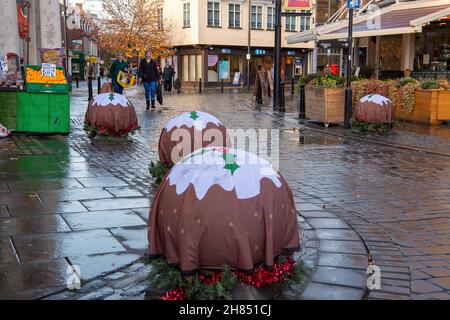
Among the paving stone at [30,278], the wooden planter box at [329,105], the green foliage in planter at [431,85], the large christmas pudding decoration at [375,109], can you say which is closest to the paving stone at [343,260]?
the paving stone at [30,278]

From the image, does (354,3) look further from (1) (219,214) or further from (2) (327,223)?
(1) (219,214)

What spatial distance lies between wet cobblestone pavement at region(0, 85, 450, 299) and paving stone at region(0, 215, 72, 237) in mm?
10

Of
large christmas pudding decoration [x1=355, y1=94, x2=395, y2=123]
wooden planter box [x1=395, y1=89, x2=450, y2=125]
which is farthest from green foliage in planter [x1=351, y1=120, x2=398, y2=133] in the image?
wooden planter box [x1=395, y1=89, x2=450, y2=125]

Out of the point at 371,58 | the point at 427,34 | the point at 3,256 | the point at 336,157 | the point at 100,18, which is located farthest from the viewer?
the point at 100,18

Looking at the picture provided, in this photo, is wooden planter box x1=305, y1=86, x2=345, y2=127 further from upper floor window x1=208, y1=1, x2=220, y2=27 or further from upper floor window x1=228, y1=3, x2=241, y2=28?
upper floor window x1=228, y1=3, x2=241, y2=28

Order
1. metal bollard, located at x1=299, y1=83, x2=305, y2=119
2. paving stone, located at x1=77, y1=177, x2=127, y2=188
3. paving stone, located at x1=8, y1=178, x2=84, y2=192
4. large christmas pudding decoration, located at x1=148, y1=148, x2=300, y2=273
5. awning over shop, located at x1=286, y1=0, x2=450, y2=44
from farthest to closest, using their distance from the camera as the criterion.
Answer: awning over shop, located at x1=286, y1=0, x2=450, y2=44
metal bollard, located at x1=299, y1=83, x2=305, y2=119
paving stone, located at x1=77, y1=177, x2=127, y2=188
paving stone, located at x1=8, y1=178, x2=84, y2=192
large christmas pudding decoration, located at x1=148, y1=148, x2=300, y2=273

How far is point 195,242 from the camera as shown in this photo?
345 cm

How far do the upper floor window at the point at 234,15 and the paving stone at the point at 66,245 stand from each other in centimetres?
4476

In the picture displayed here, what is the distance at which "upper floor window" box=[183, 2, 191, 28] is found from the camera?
47.5 metres

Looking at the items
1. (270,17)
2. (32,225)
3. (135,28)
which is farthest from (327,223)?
(270,17)

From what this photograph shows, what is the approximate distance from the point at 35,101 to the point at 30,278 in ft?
28.9
